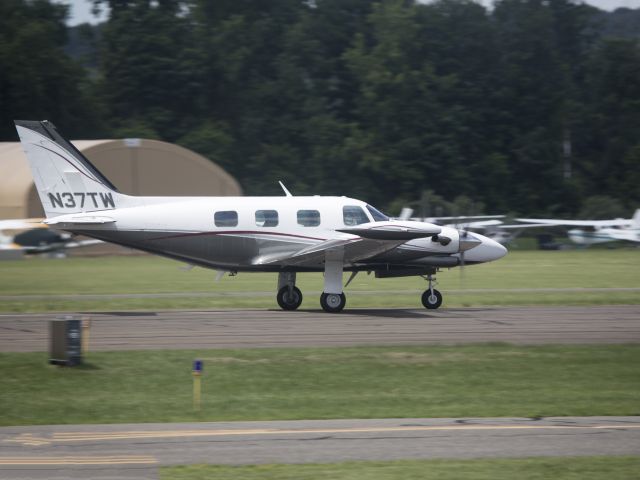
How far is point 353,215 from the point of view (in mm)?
26406

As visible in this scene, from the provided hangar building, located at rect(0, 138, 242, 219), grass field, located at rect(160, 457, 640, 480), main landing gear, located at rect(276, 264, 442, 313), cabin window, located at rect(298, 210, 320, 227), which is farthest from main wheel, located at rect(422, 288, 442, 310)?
hangar building, located at rect(0, 138, 242, 219)

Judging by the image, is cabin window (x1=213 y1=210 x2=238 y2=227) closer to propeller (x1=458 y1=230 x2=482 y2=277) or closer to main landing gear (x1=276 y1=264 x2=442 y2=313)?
main landing gear (x1=276 y1=264 x2=442 y2=313)

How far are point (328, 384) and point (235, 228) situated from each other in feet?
34.5

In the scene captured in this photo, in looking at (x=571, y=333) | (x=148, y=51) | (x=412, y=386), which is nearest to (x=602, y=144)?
(x=148, y=51)

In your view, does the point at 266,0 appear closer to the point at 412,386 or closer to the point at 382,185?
the point at 382,185

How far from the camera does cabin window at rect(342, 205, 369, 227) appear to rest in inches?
1038

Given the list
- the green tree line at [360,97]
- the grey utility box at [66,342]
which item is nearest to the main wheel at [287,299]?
the grey utility box at [66,342]

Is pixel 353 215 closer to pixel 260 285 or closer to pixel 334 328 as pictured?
pixel 334 328

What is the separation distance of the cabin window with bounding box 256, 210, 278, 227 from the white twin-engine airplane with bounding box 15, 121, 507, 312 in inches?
1.0

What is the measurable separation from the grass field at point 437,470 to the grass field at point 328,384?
2772 mm

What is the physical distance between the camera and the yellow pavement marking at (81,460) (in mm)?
10961

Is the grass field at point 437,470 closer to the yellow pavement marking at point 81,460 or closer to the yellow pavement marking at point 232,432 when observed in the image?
the yellow pavement marking at point 81,460

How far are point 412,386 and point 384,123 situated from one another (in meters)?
60.4

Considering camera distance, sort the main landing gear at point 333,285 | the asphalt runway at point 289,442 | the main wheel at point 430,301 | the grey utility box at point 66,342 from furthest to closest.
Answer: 1. the main wheel at point 430,301
2. the main landing gear at point 333,285
3. the grey utility box at point 66,342
4. the asphalt runway at point 289,442
